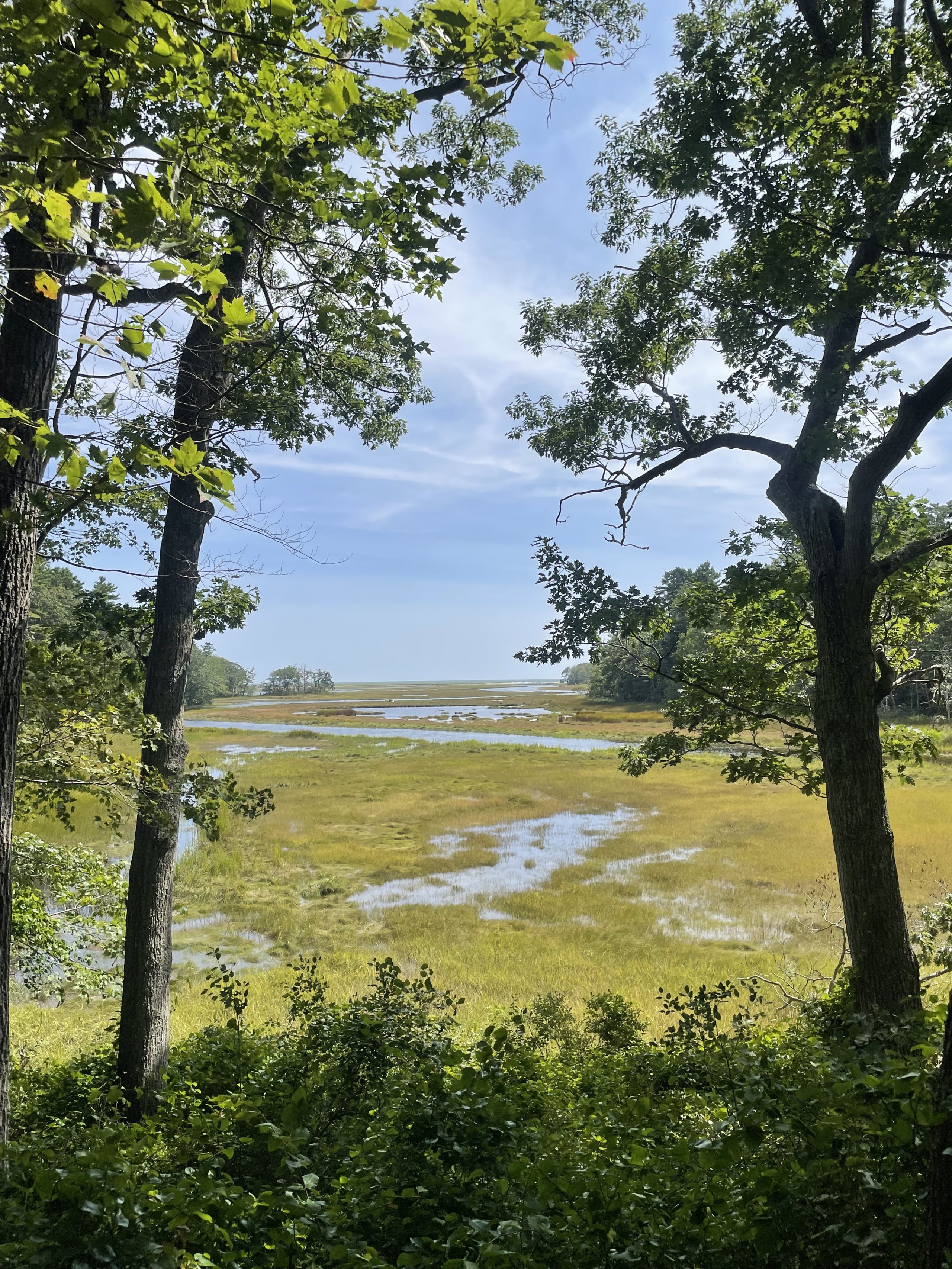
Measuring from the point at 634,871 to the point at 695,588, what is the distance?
14.1 metres

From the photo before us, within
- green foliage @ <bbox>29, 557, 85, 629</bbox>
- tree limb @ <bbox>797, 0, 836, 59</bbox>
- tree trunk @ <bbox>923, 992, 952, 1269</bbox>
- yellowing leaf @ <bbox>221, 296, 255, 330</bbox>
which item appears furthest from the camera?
green foliage @ <bbox>29, 557, 85, 629</bbox>

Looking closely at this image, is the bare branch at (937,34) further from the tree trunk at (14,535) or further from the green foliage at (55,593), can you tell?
the green foliage at (55,593)

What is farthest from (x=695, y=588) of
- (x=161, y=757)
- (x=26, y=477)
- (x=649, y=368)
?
(x=26, y=477)

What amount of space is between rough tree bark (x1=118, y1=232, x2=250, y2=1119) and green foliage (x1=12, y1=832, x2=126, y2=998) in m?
1.52

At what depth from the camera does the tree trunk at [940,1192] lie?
1.98 metres

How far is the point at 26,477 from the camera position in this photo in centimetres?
340

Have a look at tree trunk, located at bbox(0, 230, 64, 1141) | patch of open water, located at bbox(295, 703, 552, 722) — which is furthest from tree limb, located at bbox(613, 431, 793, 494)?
patch of open water, located at bbox(295, 703, 552, 722)

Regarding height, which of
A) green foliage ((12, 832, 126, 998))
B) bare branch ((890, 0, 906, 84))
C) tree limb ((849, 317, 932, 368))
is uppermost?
bare branch ((890, 0, 906, 84))

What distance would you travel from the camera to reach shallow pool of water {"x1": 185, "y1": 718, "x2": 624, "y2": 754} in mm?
53094

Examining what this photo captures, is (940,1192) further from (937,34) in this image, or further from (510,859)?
(510,859)

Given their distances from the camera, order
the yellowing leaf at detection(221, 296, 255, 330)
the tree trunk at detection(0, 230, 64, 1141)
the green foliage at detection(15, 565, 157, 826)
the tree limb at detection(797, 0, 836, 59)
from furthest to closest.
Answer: the tree limb at detection(797, 0, 836, 59) → the green foliage at detection(15, 565, 157, 826) → the tree trunk at detection(0, 230, 64, 1141) → the yellowing leaf at detection(221, 296, 255, 330)

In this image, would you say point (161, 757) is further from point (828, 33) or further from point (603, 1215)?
point (828, 33)

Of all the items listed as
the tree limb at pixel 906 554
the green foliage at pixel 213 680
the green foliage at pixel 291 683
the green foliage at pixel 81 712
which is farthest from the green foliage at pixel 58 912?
the green foliage at pixel 291 683

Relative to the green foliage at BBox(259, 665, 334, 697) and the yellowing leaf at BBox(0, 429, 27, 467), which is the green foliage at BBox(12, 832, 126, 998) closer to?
the yellowing leaf at BBox(0, 429, 27, 467)
